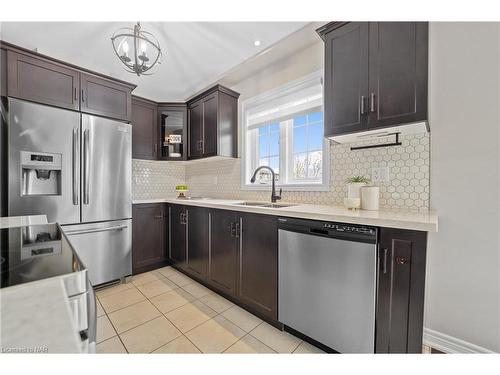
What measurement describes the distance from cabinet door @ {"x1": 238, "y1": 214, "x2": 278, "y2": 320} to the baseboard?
1.08 m

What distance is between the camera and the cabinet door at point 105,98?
7.32 ft

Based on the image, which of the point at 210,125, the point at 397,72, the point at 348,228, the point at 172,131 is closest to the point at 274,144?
the point at 210,125

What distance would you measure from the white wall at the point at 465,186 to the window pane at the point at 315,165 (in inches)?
35.8

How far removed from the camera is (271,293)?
5.58ft

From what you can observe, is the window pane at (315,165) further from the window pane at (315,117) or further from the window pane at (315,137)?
the window pane at (315,117)

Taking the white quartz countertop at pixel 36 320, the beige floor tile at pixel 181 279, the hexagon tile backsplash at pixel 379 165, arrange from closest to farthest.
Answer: the white quartz countertop at pixel 36 320 → the hexagon tile backsplash at pixel 379 165 → the beige floor tile at pixel 181 279

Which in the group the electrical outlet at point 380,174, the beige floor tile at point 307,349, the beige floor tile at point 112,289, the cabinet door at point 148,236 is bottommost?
the beige floor tile at point 112,289

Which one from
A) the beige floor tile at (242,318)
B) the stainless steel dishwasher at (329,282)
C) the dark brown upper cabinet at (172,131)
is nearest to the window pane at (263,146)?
the dark brown upper cabinet at (172,131)

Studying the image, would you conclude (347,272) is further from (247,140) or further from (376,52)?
(247,140)

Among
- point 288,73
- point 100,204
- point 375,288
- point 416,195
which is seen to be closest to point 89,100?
point 100,204

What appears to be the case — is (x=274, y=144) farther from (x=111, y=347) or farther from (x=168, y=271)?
(x=111, y=347)

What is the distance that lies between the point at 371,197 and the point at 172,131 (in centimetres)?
296

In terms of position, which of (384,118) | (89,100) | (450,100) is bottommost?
(384,118)

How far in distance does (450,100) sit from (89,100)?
3.20 metres
